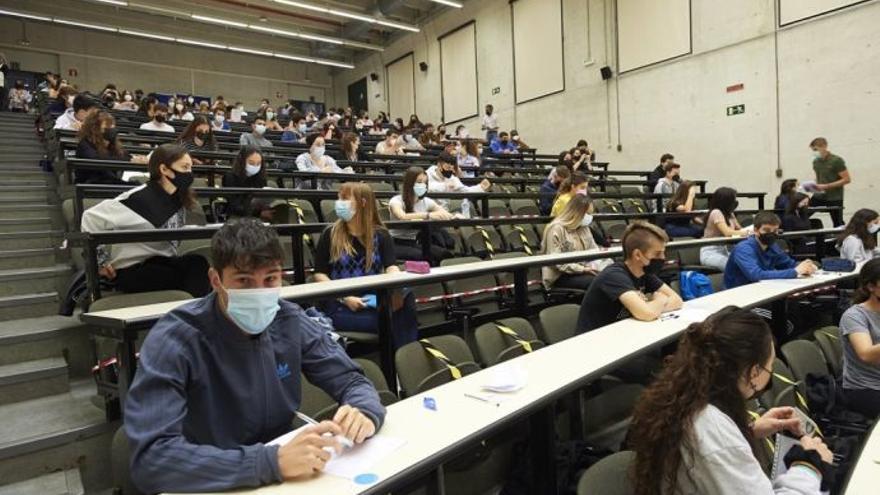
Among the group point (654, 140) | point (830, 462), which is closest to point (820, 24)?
point (654, 140)

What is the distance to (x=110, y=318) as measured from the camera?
195 centimetres

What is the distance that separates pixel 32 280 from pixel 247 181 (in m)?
1.68

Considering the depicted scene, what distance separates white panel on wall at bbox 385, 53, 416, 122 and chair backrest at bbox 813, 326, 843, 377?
15.0 m

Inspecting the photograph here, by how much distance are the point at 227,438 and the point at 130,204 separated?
2066 mm

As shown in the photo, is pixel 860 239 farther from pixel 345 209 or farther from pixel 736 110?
pixel 736 110

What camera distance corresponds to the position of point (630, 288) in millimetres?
2801

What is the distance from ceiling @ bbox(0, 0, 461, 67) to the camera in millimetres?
13867

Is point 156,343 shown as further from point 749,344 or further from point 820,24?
point 820,24

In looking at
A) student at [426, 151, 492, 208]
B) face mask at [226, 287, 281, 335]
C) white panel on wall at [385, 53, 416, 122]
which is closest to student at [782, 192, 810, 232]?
student at [426, 151, 492, 208]

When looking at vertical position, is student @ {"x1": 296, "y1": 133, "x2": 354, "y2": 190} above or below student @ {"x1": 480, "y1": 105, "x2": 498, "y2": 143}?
below

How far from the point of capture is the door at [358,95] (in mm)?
19047

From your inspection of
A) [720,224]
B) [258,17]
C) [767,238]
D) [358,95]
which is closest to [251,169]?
[767,238]

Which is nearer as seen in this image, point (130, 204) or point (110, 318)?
point (110, 318)

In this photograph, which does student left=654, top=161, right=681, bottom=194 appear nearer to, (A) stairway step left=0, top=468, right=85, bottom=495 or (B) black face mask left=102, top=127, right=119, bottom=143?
(B) black face mask left=102, top=127, right=119, bottom=143
